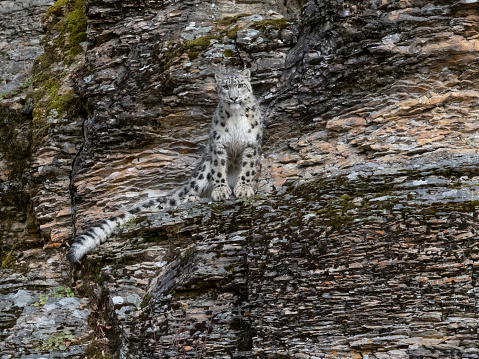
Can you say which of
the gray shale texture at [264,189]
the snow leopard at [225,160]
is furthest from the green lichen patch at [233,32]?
the snow leopard at [225,160]

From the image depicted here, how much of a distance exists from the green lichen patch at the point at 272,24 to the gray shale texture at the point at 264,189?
29 millimetres

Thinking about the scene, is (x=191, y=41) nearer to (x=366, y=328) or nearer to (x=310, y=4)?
(x=310, y=4)

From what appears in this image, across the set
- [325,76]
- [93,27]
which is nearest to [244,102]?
[325,76]

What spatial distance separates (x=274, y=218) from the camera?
743 cm

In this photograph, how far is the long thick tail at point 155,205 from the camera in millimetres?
8945

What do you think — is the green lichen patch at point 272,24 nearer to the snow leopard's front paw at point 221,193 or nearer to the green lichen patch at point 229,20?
the green lichen patch at point 229,20

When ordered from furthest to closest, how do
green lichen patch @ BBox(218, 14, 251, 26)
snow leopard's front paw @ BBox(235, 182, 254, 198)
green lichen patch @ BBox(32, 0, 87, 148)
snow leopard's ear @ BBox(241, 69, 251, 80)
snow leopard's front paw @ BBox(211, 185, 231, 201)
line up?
1. green lichen patch @ BBox(32, 0, 87, 148)
2. green lichen patch @ BBox(218, 14, 251, 26)
3. snow leopard's ear @ BBox(241, 69, 251, 80)
4. snow leopard's front paw @ BBox(211, 185, 231, 201)
5. snow leopard's front paw @ BBox(235, 182, 254, 198)

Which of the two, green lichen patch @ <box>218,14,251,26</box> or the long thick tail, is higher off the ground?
green lichen patch @ <box>218,14,251,26</box>

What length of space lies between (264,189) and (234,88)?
6.32ft

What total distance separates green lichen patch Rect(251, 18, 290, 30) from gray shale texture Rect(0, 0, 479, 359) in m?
0.03

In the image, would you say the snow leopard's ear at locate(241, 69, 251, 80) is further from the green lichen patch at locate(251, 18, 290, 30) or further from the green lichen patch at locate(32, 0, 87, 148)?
the green lichen patch at locate(32, 0, 87, 148)

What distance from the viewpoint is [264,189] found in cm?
858

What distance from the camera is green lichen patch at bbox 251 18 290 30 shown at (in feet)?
32.7

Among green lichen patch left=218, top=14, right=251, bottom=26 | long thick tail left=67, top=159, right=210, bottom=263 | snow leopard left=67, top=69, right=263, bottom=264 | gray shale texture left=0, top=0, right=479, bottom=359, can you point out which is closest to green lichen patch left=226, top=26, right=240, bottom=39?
gray shale texture left=0, top=0, right=479, bottom=359
